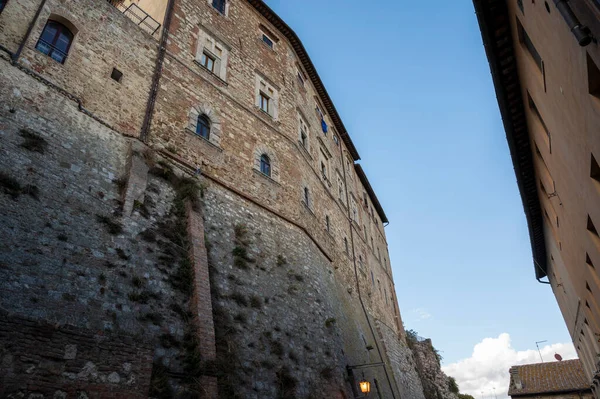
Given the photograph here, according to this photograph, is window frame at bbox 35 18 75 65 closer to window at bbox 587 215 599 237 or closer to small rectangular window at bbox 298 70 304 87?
small rectangular window at bbox 298 70 304 87

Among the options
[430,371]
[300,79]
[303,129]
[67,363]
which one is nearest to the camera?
[67,363]

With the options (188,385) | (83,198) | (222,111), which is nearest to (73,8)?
(222,111)

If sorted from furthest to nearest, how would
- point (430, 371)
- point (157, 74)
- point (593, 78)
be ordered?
1. point (430, 371)
2. point (157, 74)
3. point (593, 78)

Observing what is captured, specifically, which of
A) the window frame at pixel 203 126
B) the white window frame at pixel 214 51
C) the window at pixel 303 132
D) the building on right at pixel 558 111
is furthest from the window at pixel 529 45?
the window at pixel 303 132

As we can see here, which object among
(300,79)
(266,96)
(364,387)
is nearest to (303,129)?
(266,96)

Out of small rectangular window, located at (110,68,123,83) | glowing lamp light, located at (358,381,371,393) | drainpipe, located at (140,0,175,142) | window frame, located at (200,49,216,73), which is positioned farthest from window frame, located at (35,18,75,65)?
glowing lamp light, located at (358,381,371,393)

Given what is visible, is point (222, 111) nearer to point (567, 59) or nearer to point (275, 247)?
point (275, 247)

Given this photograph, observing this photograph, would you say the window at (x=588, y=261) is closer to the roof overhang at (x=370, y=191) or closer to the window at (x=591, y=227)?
the window at (x=591, y=227)

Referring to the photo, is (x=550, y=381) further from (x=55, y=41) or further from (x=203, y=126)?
(x=55, y=41)

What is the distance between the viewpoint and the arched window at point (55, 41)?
8.54m

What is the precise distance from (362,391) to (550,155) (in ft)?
22.9

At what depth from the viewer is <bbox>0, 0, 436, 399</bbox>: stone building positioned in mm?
5523

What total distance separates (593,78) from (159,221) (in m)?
7.64

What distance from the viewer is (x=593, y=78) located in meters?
4.73
